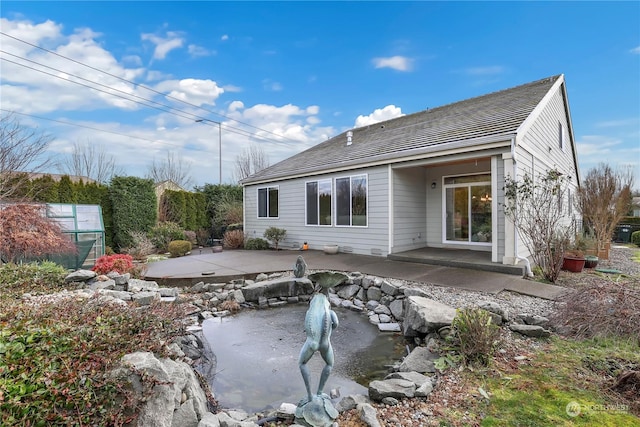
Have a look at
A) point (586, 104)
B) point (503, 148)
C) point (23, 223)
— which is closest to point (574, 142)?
point (586, 104)

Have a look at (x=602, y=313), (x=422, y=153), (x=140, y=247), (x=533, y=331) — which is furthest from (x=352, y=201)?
(x=140, y=247)

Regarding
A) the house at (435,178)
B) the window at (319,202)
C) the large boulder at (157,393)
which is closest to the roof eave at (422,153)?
the house at (435,178)

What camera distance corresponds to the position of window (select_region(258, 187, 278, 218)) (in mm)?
11461

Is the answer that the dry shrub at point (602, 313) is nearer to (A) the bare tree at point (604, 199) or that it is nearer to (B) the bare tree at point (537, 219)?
(B) the bare tree at point (537, 219)

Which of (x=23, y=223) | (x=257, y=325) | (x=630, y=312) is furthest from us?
(x=23, y=223)

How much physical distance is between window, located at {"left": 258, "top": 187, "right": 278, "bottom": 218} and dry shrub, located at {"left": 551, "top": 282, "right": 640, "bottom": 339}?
909 centimetres

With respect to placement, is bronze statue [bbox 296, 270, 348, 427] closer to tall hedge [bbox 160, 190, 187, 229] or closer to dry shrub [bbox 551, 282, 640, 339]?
dry shrub [bbox 551, 282, 640, 339]

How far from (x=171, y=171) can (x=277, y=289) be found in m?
23.0

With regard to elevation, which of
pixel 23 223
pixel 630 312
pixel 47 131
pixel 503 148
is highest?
pixel 47 131

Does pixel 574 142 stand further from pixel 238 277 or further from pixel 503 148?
pixel 238 277

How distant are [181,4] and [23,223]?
7011mm

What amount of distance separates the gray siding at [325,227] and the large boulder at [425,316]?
147 inches

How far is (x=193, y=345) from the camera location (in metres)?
3.80

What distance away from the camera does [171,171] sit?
25.2 m
